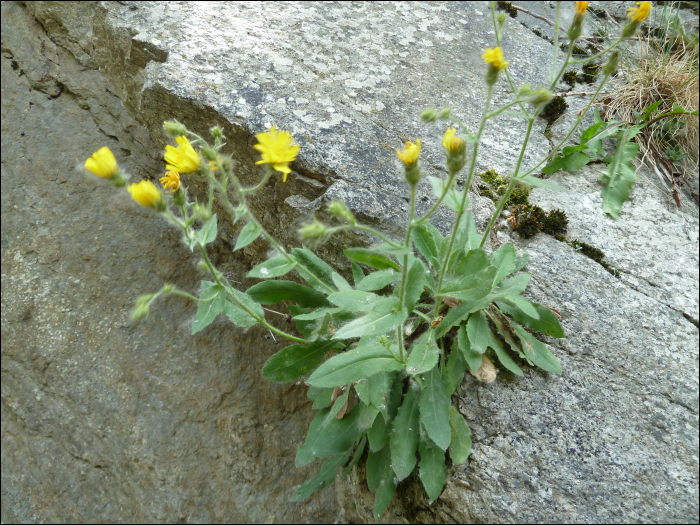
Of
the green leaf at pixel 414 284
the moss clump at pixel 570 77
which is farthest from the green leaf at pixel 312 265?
the moss clump at pixel 570 77

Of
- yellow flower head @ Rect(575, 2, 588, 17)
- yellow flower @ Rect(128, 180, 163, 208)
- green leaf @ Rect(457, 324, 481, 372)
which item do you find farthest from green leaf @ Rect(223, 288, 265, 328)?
yellow flower head @ Rect(575, 2, 588, 17)

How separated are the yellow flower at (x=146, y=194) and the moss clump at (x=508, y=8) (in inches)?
99.7

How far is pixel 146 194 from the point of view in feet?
4.49

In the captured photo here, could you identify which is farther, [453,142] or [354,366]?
[354,366]

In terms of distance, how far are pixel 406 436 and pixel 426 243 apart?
74 cm

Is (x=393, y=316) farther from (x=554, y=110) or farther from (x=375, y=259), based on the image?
(x=554, y=110)

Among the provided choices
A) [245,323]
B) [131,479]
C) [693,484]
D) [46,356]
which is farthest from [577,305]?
[46,356]

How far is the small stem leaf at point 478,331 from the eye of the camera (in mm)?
1711

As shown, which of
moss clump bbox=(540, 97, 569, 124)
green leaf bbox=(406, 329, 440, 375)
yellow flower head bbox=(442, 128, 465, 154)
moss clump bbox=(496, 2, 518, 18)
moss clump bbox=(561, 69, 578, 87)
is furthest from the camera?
moss clump bbox=(496, 2, 518, 18)

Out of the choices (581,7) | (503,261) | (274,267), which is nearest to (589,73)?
(581,7)

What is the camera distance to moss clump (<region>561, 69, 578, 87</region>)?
101 inches

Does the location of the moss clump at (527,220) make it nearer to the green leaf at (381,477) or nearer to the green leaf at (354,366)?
the green leaf at (354,366)

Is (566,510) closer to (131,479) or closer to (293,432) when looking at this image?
(293,432)

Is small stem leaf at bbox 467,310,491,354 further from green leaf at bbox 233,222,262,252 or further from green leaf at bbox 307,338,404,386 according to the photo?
green leaf at bbox 233,222,262,252
